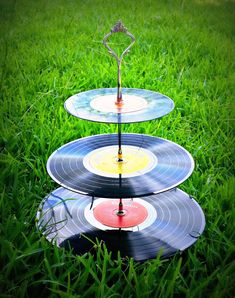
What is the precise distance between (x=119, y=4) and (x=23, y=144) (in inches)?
134

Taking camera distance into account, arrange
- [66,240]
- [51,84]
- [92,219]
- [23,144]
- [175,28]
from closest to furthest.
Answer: [66,240], [92,219], [23,144], [51,84], [175,28]

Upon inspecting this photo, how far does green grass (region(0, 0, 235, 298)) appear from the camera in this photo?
4.37 feet

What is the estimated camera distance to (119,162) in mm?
1573

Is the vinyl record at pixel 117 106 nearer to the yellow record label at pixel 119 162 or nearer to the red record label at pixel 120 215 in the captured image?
the yellow record label at pixel 119 162

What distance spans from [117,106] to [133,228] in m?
0.44

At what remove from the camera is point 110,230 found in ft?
5.28

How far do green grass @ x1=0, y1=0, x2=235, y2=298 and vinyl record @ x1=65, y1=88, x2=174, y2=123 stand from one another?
1.28 feet

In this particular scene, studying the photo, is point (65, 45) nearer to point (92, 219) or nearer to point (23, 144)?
point (23, 144)

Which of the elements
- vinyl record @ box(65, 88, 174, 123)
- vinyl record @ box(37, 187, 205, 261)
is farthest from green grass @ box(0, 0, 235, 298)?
vinyl record @ box(65, 88, 174, 123)

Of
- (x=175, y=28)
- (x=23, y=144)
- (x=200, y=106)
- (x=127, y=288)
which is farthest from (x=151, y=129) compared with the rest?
(x=175, y=28)

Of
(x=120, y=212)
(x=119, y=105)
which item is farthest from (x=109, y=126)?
(x=119, y=105)

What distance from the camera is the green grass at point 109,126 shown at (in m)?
1.33

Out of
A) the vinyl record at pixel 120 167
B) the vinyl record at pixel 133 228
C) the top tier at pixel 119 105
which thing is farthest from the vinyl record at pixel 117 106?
the vinyl record at pixel 133 228

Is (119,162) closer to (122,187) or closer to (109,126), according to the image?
(122,187)
